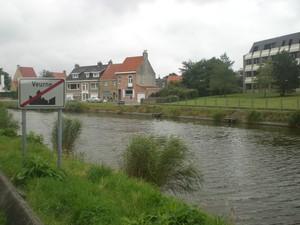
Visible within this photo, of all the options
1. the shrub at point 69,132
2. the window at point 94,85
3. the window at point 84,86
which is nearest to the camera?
the shrub at point 69,132

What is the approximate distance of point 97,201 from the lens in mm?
6430

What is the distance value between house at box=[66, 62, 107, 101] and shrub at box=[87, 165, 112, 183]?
8682 centimetres

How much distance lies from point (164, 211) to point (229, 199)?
703 centimetres

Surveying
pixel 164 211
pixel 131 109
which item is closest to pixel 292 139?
pixel 164 211

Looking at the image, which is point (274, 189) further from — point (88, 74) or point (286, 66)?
point (88, 74)

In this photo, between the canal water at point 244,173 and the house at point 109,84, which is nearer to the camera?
the canal water at point 244,173

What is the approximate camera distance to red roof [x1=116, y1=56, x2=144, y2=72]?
87.4 m

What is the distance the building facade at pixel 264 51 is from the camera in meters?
94.7

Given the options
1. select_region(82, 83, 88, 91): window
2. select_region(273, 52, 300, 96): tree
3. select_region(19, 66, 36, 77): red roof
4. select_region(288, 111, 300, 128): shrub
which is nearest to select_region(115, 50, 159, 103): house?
select_region(82, 83, 88, 91): window

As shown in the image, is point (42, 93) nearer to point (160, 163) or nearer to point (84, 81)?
point (160, 163)

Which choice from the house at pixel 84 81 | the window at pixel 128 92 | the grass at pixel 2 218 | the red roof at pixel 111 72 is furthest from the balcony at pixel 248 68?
the grass at pixel 2 218

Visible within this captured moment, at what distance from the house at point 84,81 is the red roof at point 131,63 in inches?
313

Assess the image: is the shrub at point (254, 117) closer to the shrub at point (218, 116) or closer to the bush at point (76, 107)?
the shrub at point (218, 116)

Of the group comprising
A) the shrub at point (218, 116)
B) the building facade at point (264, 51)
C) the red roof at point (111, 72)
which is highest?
the building facade at point (264, 51)
